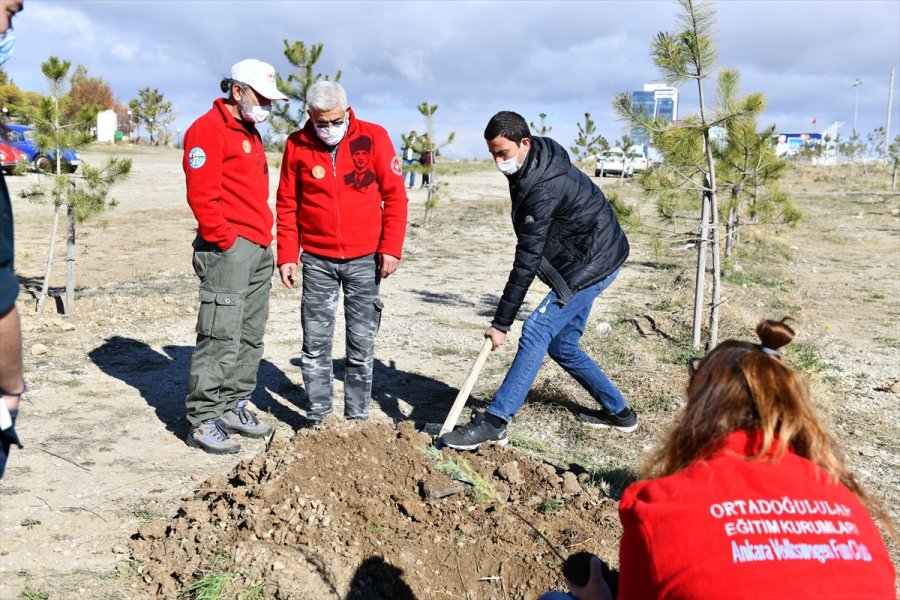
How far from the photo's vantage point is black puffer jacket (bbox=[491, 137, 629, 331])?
13.9 feet

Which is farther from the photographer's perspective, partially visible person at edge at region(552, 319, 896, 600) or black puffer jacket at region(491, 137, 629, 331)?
black puffer jacket at region(491, 137, 629, 331)

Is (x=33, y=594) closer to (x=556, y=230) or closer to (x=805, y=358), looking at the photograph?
(x=556, y=230)

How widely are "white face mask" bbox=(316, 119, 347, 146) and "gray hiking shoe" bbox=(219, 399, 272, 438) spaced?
1660 millimetres

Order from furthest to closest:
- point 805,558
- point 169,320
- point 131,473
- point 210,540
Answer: point 169,320 < point 131,473 < point 210,540 < point 805,558

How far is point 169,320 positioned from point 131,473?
3468 mm

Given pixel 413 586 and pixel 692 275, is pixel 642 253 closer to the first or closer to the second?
pixel 692 275

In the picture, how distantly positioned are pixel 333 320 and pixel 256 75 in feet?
4.59

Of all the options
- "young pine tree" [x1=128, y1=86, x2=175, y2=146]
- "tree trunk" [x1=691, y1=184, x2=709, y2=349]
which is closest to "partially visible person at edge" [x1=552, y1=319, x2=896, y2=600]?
"tree trunk" [x1=691, y1=184, x2=709, y2=349]

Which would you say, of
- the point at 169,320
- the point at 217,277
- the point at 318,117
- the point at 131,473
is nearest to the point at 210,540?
the point at 131,473

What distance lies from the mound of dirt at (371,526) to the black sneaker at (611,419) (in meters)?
1.06

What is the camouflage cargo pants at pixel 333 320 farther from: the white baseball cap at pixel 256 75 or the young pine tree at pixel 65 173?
the young pine tree at pixel 65 173

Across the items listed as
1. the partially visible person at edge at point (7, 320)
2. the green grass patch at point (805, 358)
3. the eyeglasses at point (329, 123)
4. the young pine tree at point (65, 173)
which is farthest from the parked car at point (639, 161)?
the partially visible person at edge at point (7, 320)

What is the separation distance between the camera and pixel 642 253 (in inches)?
562

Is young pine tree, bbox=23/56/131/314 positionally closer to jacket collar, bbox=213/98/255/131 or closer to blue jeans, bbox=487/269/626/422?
jacket collar, bbox=213/98/255/131
